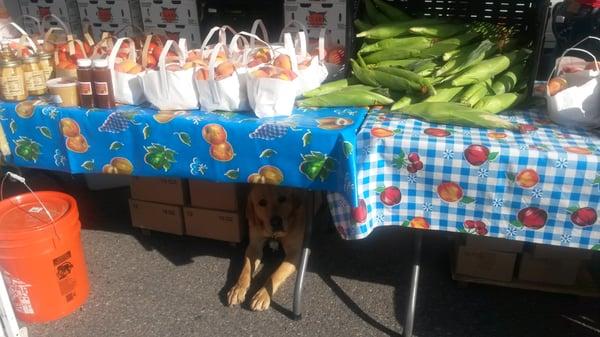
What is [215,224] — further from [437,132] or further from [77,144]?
[437,132]

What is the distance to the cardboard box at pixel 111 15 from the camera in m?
3.86

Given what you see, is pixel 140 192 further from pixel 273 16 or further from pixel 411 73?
pixel 411 73

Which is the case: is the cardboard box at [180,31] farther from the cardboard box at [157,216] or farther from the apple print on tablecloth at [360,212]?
the apple print on tablecloth at [360,212]

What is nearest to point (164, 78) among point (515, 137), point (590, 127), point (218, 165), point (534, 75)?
point (218, 165)

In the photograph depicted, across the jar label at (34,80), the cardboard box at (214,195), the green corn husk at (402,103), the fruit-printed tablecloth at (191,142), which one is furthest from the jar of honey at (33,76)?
the green corn husk at (402,103)

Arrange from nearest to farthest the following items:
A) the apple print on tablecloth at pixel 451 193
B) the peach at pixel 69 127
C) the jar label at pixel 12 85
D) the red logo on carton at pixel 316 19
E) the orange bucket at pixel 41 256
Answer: the apple print on tablecloth at pixel 451 193, the orange bucket at pixel 41 256, the peach at pixel 69 127, the jar label at pixel 12 85, the red logo on carton at pixel 316 19

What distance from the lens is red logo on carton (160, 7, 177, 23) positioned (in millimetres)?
3770

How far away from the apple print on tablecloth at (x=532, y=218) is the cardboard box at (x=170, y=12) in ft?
9.02

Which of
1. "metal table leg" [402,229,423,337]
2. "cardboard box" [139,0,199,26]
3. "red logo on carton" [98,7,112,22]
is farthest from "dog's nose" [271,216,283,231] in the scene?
"red logo on carton" [98,7,112,22]

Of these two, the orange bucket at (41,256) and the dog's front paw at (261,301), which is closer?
the orange bucket at (41,256)

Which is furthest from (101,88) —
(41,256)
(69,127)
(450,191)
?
Answer: (450,191)

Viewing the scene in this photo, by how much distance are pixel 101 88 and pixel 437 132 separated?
1.67 meters

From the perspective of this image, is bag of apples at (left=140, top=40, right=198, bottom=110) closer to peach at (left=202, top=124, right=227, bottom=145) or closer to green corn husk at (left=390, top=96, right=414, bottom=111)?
peach at (left=202, top=124, right=227, bottom=145)

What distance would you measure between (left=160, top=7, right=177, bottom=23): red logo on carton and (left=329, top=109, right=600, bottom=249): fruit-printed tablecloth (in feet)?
7.38
